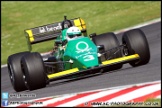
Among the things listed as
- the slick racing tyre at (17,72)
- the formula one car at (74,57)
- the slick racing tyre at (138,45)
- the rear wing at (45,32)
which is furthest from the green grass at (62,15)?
the slick racing tyre at (138,45)

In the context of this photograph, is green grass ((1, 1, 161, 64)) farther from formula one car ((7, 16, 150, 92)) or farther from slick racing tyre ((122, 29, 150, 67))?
slick racing tyre ((122, 29, 150, 67))

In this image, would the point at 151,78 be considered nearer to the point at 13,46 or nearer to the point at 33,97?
the point at 33,97

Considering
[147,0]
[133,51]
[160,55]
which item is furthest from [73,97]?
[147,0]

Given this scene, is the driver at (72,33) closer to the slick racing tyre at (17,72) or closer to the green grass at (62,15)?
the slick racing tyre at (17,72)

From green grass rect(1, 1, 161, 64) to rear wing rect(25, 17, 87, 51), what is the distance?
6.20 metres

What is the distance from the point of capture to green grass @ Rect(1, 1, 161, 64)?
66.6ft

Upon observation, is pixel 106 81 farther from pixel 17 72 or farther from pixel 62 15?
pixel 62 15

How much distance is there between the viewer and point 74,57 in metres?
10.0

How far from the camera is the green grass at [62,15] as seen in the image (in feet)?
66.6

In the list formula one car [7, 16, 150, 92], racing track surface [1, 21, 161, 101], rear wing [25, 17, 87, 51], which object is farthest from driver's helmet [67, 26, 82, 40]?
racing track surface [1, 21, 161, 101]

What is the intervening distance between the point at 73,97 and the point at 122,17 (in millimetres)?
12541

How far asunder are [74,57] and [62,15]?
15024mm

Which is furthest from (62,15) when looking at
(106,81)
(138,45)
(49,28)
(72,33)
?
(138,45)

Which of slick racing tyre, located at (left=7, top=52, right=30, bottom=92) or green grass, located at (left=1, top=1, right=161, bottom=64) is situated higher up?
green grass, located at (left=1, top=1, right=161, bottom=64)
